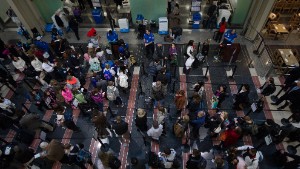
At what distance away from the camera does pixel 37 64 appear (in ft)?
35.9

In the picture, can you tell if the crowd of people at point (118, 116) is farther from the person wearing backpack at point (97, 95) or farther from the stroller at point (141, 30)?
the stroller at point (141, 30)

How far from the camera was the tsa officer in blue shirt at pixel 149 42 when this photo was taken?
11.9 meters

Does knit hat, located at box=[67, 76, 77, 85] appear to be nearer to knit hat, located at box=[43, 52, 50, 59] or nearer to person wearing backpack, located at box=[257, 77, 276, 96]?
knit hat, located at box=[43, 52, 50, 59]

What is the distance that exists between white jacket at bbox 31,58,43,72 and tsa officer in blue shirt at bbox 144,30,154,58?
18.1ft

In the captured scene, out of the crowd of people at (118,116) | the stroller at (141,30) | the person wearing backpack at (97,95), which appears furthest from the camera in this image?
the stroller at (141,30)

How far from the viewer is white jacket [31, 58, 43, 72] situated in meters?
10.8

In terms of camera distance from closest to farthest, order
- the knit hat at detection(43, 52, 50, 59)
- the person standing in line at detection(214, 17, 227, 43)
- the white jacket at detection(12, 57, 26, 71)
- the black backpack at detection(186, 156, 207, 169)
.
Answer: the black backpack at detection(186, 156, 207, 169), the white jacket at detection(12, 57, 26, 71), the knit hat at detection(43, 52, 50, 59), the person standing in line at detection(214, 17, 227, 43)

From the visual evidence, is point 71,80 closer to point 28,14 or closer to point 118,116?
point 118,116

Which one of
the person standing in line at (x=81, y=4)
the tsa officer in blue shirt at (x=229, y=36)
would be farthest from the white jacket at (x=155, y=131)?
the person standing in line at (x=81, y=4)

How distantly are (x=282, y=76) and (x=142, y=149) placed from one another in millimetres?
8250

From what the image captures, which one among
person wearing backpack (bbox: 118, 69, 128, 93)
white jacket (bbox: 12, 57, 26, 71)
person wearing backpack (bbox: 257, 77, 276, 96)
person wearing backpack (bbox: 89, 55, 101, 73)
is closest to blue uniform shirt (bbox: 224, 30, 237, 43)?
person wearing backpack (bbox: 257, 77, 276, 96)

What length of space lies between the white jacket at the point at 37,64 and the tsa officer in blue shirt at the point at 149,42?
5510 mm

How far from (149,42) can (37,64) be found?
19.0ft

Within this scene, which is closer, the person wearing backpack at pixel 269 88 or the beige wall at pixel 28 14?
the person wearing backpack at pixel 269 88
